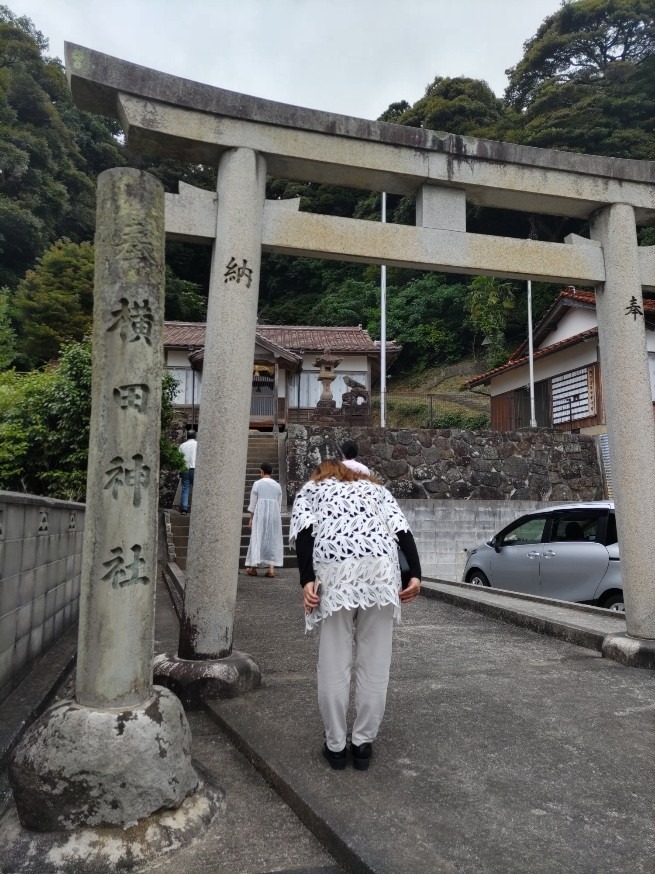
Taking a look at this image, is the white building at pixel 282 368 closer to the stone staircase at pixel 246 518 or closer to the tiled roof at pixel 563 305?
the stone staircase at pixel 246 518

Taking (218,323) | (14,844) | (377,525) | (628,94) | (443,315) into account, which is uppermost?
(628,94)

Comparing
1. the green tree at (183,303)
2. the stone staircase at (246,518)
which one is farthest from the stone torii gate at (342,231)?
the green tree at (183,303)

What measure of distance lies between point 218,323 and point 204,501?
4.37ft

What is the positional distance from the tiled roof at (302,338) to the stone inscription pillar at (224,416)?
65.9 feet

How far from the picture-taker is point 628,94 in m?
33.8

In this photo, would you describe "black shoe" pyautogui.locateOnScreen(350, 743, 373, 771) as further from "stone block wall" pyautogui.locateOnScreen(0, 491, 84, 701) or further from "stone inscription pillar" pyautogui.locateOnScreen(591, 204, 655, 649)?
"stone inscription pillar" pyautogui.locateOnScreen(591, 204, 655, 649)

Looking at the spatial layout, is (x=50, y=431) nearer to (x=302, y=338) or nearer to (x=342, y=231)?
(x=342, y=231)

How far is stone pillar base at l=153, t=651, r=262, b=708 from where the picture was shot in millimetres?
4418

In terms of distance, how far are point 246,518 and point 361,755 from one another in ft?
39.5

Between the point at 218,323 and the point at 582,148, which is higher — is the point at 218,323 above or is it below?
below

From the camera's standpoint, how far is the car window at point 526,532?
991 centimetres

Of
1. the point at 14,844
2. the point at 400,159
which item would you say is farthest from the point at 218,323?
the point at 14,844

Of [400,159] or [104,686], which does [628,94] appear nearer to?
[400,159]

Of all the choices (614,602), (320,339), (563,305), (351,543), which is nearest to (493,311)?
(320,339)
